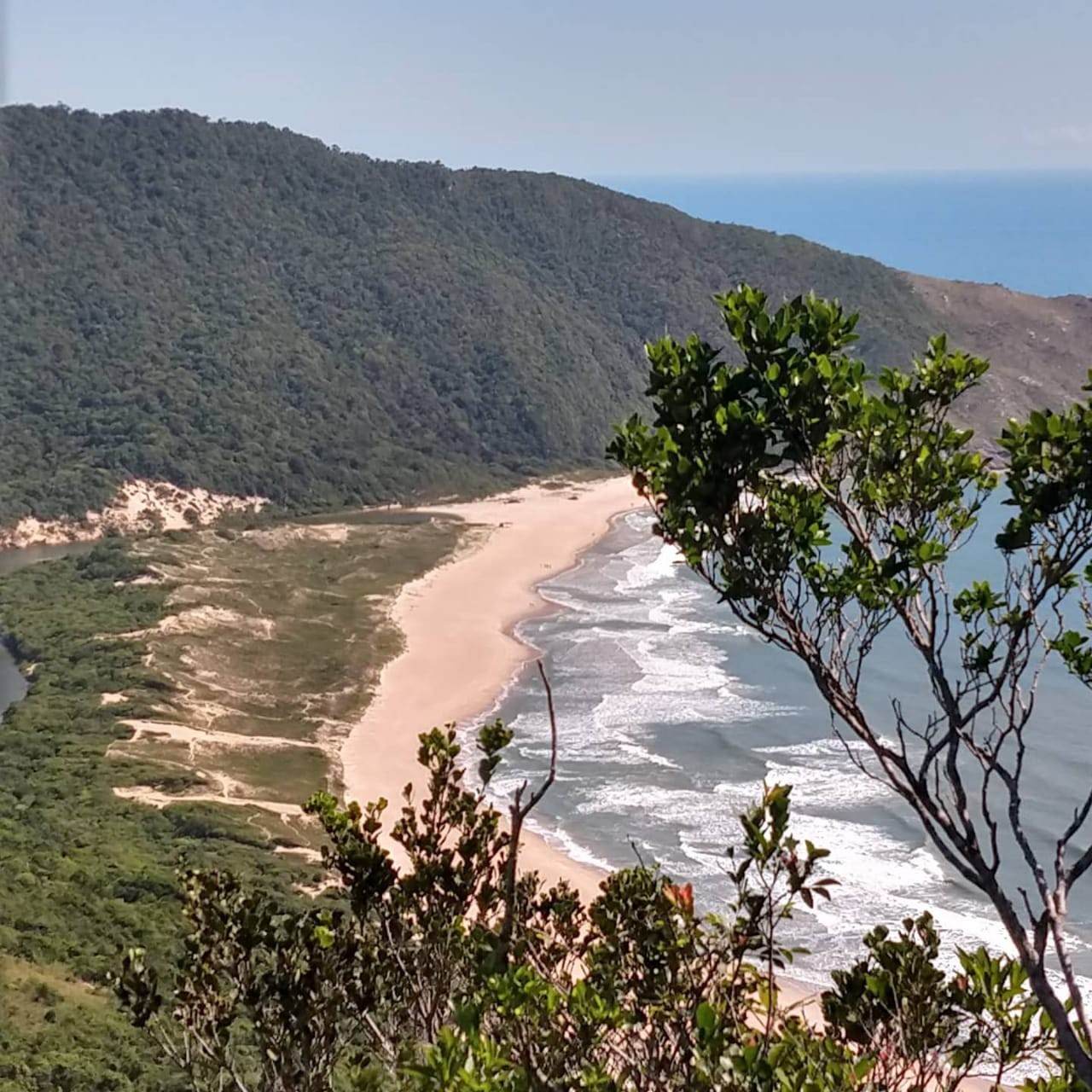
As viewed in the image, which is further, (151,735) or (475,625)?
(475,625)

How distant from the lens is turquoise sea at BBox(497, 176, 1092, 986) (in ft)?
59.1

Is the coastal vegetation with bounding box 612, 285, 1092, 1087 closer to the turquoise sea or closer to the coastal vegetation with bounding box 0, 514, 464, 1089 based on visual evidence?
the coastal vegetation with bounding box 0, 514, 464, 1089

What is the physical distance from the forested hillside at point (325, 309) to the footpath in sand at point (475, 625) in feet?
20.7

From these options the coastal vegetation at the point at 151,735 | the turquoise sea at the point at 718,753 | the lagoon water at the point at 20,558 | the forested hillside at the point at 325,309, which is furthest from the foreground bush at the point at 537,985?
the forested hillside at the point at 325,309

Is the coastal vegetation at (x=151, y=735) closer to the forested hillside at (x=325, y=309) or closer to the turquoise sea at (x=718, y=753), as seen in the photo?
the turquoise sea at (x=718, y=753)

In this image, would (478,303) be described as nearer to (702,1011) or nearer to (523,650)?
(523,650)

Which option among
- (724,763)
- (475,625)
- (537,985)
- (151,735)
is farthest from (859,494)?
(475,625)

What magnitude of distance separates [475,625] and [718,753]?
1203 cm

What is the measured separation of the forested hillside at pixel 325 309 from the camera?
177 feet

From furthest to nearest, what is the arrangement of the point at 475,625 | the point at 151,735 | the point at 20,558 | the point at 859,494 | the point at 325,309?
1. the point at 325,309
2. the point at 20,558
3. the point at 475,625
4. the point at 151,735
5. the point at 859,494

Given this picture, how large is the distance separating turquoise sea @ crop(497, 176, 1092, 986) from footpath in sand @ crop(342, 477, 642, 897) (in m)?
0.81

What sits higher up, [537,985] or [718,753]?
[537,985]

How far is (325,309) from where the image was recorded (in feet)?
215

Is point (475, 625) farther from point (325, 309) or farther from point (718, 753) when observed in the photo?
point (325, 309)
